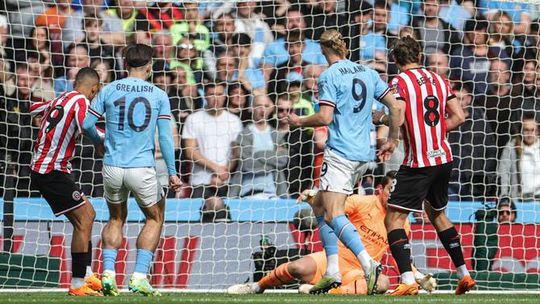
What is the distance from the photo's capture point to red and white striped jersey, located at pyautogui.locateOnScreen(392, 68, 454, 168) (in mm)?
8672

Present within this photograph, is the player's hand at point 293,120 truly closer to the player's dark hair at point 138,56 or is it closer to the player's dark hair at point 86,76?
the player's dark hair at point 138,56

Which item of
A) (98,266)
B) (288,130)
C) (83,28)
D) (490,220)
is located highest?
(83,28)

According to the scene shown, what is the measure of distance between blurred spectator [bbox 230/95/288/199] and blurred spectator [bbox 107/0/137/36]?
1.83 metres

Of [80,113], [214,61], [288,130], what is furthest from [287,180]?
[80,113]

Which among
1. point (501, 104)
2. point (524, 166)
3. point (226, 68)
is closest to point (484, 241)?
point (524, 166)

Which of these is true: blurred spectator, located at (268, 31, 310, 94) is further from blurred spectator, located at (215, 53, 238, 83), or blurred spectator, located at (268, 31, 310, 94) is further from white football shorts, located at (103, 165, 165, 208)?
white football shorts, located at (103, 165, 165, 208)

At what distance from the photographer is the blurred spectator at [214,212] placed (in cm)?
1164

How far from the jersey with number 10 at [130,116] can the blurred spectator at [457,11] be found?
17.6 ft

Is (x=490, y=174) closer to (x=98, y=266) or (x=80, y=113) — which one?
(x=98, y=266)

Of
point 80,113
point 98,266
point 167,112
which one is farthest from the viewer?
point 98,266

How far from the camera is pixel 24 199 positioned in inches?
458

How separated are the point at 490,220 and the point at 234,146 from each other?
9.34ft

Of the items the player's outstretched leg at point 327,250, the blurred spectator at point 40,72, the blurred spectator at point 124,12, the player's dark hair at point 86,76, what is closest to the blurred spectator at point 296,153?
the blurred spectator at point 124,12

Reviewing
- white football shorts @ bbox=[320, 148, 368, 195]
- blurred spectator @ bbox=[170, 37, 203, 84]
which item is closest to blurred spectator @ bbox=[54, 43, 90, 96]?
blurred spectator @ bbox=[170, 37, 203, 84]
